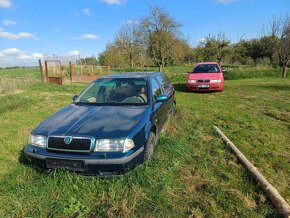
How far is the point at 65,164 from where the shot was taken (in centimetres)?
315

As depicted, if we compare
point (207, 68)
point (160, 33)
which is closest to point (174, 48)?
point (160, 33)

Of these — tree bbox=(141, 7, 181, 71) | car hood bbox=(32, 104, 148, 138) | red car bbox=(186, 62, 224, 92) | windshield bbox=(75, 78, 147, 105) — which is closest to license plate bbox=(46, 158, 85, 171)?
car hood bbox=(32, 104, 148, 138)

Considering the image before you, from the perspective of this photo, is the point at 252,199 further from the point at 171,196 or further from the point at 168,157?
the point at 168,157

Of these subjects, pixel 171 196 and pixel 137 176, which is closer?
pixel 171 196

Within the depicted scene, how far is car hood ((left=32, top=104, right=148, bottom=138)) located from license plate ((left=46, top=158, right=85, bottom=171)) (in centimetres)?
37

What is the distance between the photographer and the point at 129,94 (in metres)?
4.56

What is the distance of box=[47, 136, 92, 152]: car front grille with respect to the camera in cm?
310

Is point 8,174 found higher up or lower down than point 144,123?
lower down

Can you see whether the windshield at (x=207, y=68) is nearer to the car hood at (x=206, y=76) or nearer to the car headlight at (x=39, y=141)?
the car hood at (x=206, y=76)

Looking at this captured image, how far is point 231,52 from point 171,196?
105ft

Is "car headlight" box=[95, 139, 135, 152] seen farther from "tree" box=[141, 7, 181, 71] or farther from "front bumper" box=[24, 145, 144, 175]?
"tree" box=[141, 7, 181, 71]

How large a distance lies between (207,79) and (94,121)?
9.47 meters

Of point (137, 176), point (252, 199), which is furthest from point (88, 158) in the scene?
point (252, 199)

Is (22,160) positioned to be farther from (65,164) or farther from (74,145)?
(74,145)
